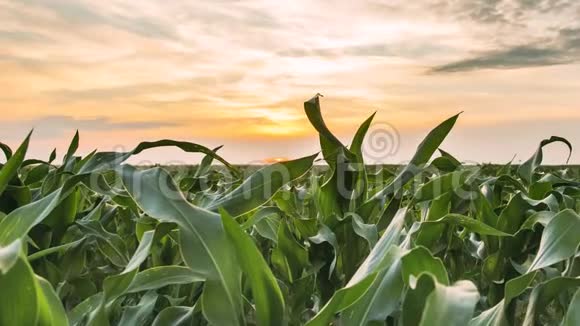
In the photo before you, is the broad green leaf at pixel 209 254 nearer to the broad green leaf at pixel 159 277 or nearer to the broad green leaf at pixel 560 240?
the broad green leaf at pixel 159 277

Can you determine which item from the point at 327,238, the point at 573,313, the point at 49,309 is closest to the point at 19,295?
the point at 49,309

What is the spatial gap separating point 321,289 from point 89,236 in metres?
0.48

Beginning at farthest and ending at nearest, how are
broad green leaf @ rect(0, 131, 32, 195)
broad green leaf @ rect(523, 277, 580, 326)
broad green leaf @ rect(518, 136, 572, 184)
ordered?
1. broad green leaf @ rect(518, 136, 572, 184)
2. broad green leaf @ rect(0, 131, 32, 195)
3. broad green leaf @ rect(523, 277, 580, 326)

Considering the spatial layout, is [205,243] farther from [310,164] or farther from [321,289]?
[321,289]

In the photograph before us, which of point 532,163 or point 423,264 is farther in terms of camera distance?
point 532,163

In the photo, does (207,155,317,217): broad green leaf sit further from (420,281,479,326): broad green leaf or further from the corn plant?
(420,281,479,326): broad green leaf

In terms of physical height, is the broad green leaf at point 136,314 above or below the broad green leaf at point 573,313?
below

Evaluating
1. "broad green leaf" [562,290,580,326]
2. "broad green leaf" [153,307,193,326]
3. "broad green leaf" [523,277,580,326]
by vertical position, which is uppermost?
"broad green leaf" [562,290,580,326]

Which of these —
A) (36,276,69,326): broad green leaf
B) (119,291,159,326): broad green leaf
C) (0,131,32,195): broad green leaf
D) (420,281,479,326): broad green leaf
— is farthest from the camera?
(0,131,32,195): broad green leaf

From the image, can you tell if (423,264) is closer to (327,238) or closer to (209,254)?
(209,254)

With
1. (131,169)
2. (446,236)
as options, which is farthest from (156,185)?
(446,236)

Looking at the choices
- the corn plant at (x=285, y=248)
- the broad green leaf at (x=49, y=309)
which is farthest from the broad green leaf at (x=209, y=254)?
the broad green leaf at (x=49, y=309)

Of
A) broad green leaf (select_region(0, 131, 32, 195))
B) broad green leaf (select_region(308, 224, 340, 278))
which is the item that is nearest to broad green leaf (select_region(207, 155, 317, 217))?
broad green leaf (select_region(308, 224, 340, 278))

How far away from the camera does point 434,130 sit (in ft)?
3.92
